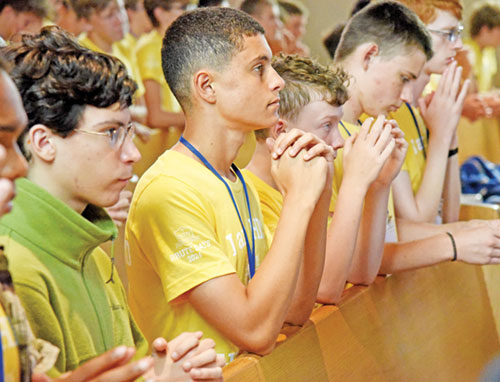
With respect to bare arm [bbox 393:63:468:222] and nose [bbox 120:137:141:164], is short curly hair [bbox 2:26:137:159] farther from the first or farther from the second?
bare arm [bbox 393:63:468:222]

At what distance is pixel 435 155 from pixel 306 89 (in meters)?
0.94

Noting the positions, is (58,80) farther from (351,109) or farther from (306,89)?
(351,109)

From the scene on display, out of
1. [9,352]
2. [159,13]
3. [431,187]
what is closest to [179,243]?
[9,352]

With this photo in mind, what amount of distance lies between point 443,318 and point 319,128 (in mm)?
852

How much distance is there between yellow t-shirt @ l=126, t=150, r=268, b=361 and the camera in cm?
182

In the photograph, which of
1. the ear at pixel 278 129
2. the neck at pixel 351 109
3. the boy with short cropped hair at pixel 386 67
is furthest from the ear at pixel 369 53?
the ear at pixel 278 129

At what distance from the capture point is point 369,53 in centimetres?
287

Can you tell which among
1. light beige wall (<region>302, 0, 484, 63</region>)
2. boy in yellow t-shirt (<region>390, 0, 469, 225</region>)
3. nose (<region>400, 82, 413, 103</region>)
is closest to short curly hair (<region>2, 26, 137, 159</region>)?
nose (<region>400, 82, 413, 103</region>)

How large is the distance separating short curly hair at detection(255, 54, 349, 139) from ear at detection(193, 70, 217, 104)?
0.34m

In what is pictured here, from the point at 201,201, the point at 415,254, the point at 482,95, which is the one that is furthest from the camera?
the point at 482,95

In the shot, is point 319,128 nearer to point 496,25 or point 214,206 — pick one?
point 214,206

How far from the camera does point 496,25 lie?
24.9 ft

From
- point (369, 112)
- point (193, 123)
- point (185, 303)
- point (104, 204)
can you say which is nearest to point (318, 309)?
point (185, 303)

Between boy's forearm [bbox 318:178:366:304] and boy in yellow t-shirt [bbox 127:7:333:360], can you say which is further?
boy's forearm [bbox 318:178:366:304]
